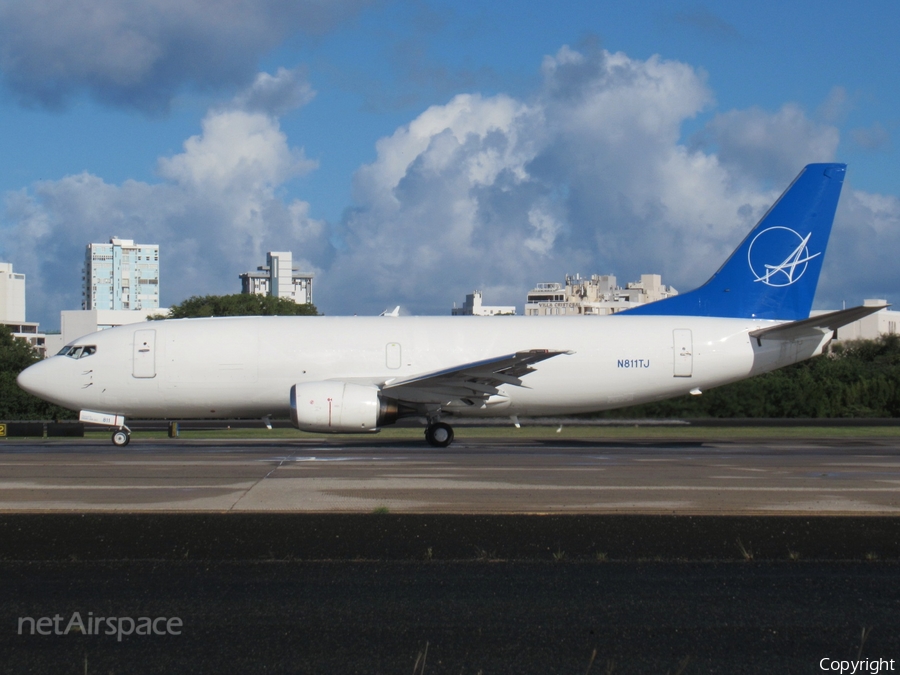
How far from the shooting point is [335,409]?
68.8ft

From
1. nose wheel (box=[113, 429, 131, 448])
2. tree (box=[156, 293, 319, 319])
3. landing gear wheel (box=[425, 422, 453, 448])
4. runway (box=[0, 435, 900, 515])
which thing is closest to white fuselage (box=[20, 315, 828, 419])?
landing gear wheel (box=[425, 422, 453, 448])

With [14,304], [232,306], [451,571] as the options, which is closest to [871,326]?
[232,306]

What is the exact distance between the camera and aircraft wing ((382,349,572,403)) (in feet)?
70.0

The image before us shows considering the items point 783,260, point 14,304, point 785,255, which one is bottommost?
point 783,260

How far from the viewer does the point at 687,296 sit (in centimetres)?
2462

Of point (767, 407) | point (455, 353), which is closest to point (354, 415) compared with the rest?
point (455, 353)

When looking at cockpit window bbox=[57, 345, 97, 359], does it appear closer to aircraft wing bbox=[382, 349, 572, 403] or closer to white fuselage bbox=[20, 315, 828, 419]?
→ white fuselage bbox=[20, 315, 828, 419]

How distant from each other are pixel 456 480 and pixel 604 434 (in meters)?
16.8

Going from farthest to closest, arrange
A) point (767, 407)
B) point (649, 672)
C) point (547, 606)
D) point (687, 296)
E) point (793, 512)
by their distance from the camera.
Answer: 1. point (767, 407)
2. point (687, 296)
3. point (793, 512)
4. point (547, 606)
5. point (649, 672)

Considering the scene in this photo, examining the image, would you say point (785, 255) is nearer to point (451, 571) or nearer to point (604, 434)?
point (604, 434)

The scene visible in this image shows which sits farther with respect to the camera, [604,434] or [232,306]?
[232,306]

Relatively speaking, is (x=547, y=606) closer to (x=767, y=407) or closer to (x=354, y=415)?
(x=354, y=415)

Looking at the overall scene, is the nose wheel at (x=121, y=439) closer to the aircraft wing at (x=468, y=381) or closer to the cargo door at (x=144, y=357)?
the cargo door at (x=144, y=357)

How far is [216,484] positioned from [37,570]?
5664 mm
